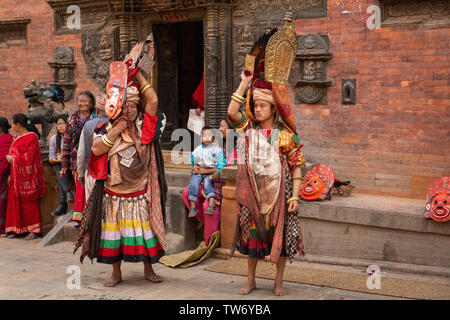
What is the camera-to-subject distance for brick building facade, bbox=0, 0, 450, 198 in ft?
24.6

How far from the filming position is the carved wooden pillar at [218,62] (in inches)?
368

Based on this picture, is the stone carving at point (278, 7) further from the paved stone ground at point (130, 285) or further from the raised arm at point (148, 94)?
the paved stone ground at point (130, 285)

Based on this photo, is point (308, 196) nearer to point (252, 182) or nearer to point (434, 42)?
point (252, 182)

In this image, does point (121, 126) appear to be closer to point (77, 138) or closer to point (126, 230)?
point (126, 230)

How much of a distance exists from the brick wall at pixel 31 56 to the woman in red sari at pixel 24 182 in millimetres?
2575

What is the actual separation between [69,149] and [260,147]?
3.64 meters

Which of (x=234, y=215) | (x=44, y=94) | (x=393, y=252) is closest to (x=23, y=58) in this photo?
(x=44, y=94)

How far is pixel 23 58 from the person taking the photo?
39.4ft

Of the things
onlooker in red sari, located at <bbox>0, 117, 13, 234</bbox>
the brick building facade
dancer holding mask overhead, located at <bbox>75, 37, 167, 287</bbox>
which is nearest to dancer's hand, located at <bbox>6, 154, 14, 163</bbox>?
onlooker in red sari, located at <bbox>0, 117, 13, 234</bbox>

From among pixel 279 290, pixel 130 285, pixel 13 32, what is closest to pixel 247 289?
pixel 279 290

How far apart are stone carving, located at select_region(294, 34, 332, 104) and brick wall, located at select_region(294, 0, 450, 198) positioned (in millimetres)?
94

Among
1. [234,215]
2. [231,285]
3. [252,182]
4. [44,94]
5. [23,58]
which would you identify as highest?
[23,58]

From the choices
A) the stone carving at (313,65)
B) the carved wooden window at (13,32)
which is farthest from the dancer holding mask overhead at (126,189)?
the carved wooden window at (13,32)

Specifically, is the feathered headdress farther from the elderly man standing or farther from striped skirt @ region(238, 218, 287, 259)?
the elderly man standing
